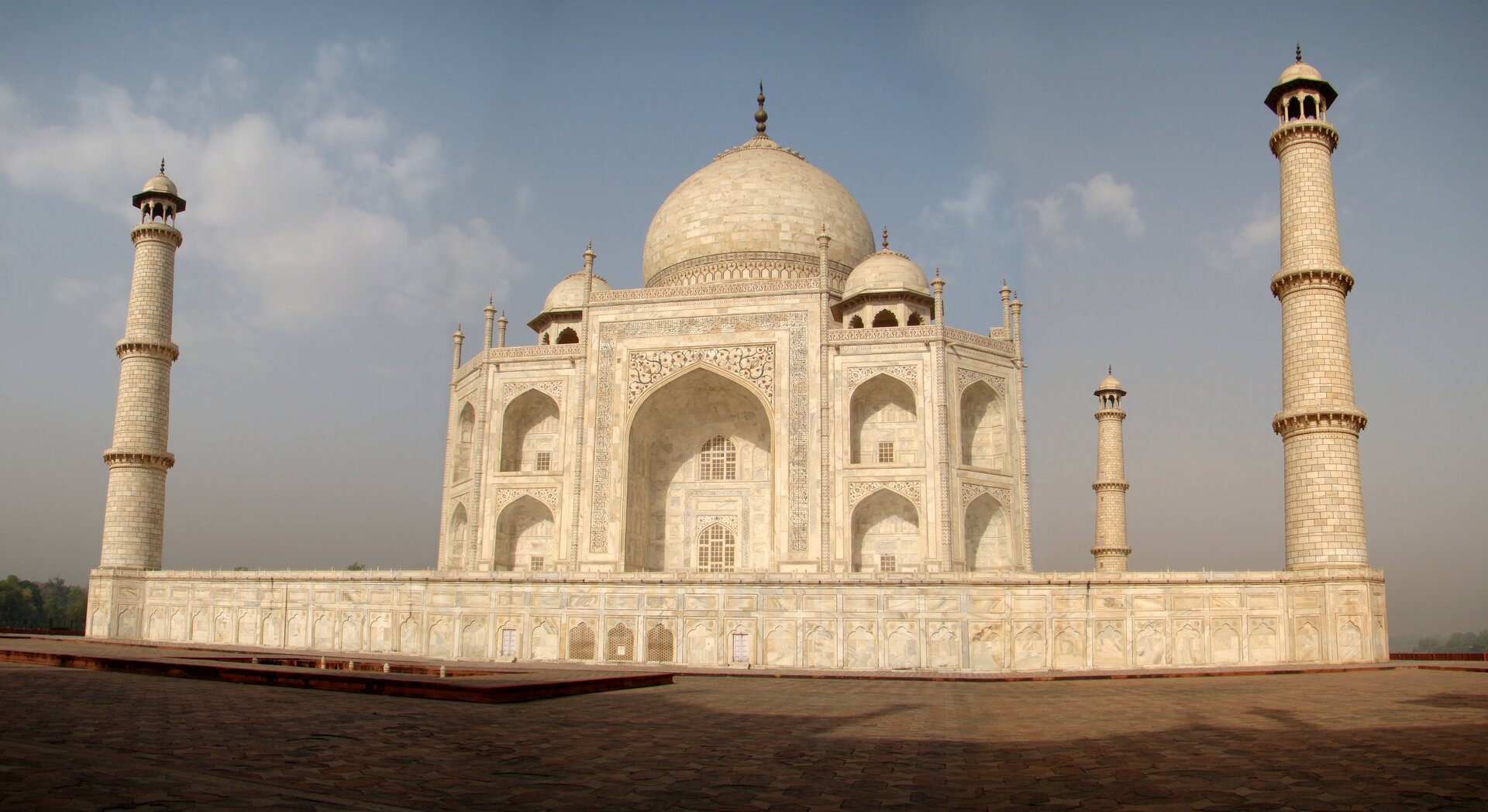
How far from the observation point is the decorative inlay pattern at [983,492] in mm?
23125

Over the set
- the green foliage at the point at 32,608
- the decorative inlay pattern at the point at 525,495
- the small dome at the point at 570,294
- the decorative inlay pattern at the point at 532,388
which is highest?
the small dome at the point at 570,294

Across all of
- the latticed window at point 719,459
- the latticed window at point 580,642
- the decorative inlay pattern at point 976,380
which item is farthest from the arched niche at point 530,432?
the decorative inlay pattern at point 976,380

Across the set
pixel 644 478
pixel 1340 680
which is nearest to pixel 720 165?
pixel 644 478

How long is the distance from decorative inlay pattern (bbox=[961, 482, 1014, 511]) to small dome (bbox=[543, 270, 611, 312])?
10.3 meters

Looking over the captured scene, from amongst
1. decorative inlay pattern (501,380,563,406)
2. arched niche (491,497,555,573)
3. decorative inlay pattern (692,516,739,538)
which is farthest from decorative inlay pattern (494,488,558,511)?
decorative inlay pattern (692,516,739,538)

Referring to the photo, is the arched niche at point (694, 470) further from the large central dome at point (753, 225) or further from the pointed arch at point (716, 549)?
the large central dome at point (753, 225)

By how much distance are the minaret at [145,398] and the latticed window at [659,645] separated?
11.8 meters

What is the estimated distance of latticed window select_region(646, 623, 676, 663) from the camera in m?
16.5

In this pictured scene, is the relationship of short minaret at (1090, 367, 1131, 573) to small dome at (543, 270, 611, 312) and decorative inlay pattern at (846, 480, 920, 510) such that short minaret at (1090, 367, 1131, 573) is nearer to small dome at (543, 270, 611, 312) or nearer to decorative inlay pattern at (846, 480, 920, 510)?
decorative inlay pattern at (846, 480, 920, 510)

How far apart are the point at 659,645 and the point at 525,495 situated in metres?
9.04

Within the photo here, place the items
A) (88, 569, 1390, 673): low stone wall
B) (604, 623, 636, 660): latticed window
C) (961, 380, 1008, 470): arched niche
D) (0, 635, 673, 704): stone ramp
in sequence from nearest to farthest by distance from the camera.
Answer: (0, 635, 673, 704): stone ramp → (88, 569, 1390, 673): low stone wall → (604, 623, 636, 660): latticed window → (961, 380, 1008, 470): arched niche

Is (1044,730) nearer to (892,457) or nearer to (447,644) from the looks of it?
(447,644)

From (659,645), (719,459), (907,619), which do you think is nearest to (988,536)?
(719,459)

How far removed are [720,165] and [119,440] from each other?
1618cm
